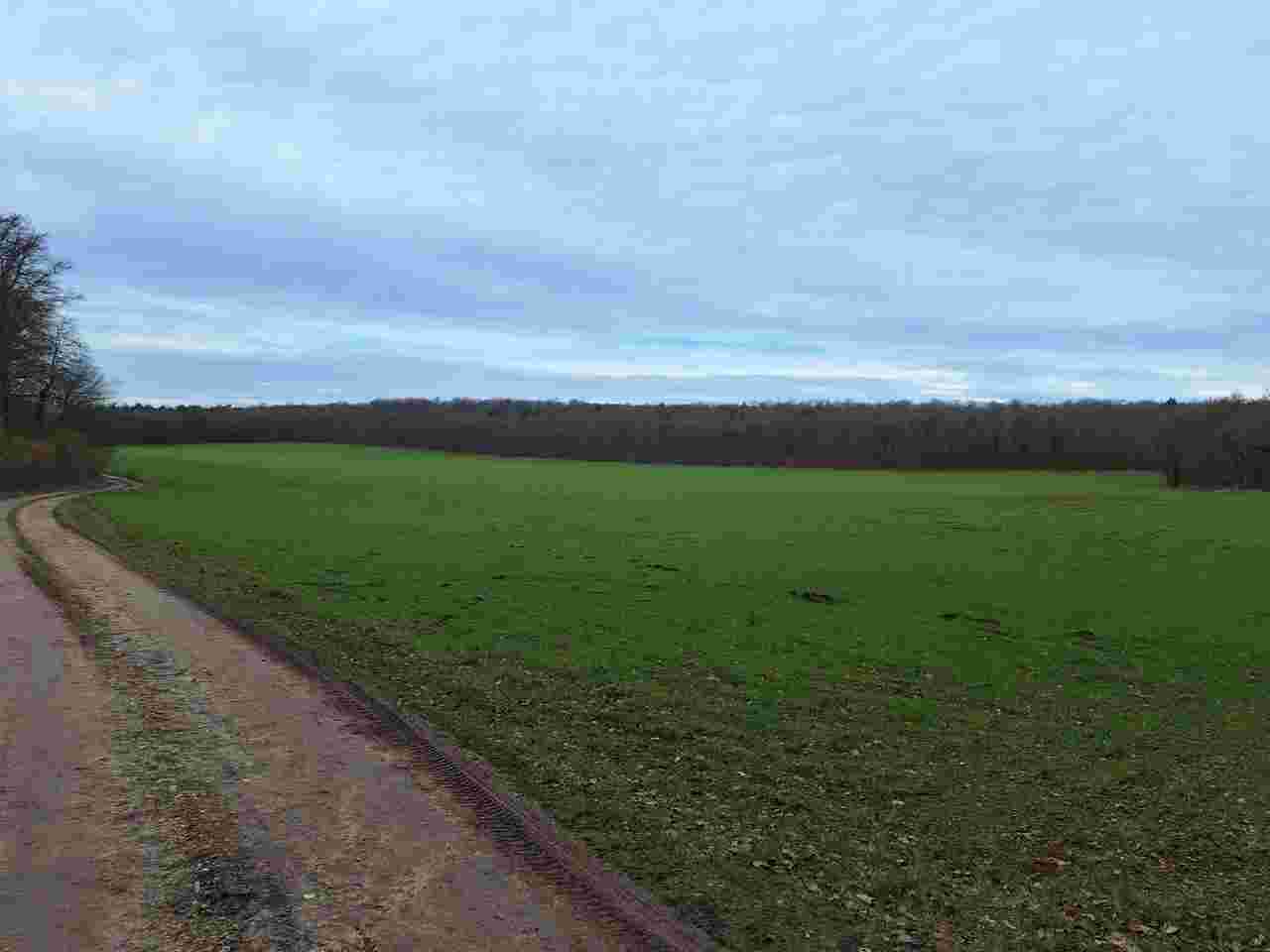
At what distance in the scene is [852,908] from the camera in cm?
516

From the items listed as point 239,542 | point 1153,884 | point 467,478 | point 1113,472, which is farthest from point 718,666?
point 1113,472

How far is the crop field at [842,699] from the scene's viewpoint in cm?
549

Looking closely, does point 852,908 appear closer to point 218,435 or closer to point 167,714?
point 167,714

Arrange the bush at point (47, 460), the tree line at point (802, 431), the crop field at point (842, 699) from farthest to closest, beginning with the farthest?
the tree line at point (802, 431), the bush at point (47, 460), the crop field at point (842, 699)

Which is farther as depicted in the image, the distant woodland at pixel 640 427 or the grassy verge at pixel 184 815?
the distant woodland at pixel 640 427

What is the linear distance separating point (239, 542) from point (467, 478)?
31848mm

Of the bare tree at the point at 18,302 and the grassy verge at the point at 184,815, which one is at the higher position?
the bare tree at the point at 18,302

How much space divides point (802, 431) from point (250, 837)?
314ft

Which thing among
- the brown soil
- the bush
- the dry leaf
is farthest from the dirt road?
the bush

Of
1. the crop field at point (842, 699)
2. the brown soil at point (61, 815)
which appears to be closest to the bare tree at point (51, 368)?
the crop field at point (842, 699)

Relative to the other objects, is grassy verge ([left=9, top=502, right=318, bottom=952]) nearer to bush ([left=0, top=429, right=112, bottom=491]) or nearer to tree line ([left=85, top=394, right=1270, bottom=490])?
bush ([left=0, top=429, right=112, bottom=491])

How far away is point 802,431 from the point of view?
98.8 meters

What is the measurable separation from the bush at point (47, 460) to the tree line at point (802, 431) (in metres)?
10.4

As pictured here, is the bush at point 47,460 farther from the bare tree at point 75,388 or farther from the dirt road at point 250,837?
the dirt road at point 250,837
